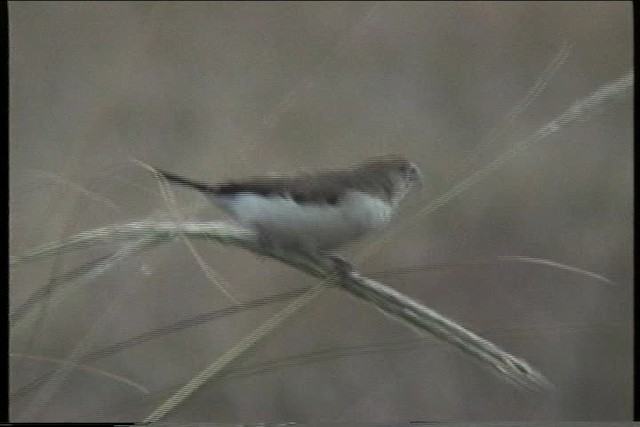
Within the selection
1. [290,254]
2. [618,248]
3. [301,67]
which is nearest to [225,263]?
[290,254]

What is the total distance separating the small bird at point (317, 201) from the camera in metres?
1.00

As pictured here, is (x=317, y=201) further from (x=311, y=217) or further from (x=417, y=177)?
(x=417, y=177)

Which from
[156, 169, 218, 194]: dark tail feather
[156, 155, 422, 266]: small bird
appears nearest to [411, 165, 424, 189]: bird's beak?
[156, 155, 422, 266]: small bird

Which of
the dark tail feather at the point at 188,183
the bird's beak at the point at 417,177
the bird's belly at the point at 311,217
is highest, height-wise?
the dark tail feather at the point at 188,183

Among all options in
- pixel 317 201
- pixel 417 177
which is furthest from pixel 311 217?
pixel 417 177

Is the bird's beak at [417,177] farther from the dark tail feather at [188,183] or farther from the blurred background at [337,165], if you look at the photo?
the dark tail feather at [188,183]

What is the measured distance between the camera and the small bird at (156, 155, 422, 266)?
3.27 ft

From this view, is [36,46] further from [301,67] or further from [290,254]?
[290,254]

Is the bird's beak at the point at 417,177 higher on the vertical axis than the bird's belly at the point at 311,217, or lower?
higher

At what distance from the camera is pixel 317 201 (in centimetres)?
100

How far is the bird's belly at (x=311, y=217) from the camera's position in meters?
1.00

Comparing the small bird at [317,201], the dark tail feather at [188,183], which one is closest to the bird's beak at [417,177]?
the small bird at [317,201]

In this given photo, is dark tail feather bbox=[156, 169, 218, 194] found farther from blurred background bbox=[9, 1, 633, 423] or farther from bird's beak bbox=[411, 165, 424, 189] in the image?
bird's beak bbox=[411, 165, 424, 189]

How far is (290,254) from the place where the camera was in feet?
3.29
